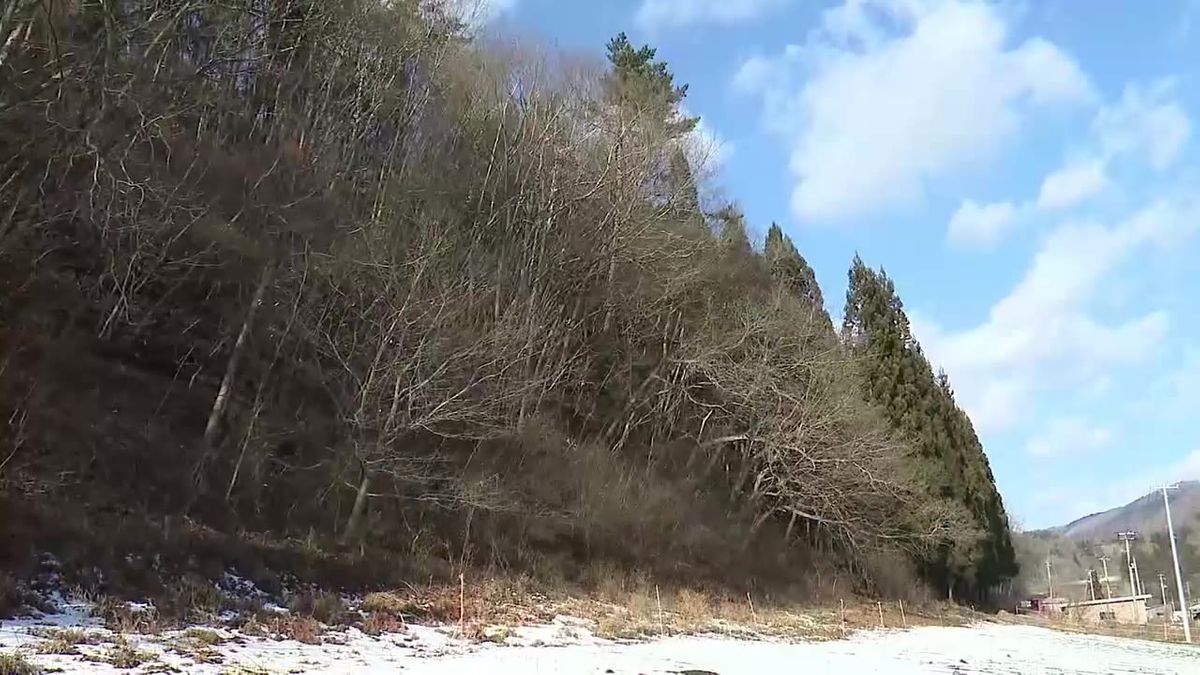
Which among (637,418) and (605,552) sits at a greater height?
(637,418)

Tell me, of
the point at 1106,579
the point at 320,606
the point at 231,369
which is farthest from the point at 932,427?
the point at 1106,579

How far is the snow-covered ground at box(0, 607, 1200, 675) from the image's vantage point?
31.5ft

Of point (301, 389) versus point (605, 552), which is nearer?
point (301, 389)

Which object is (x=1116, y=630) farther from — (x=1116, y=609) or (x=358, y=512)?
(x=1116, y=609)

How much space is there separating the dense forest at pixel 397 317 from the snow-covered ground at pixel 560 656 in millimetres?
3469

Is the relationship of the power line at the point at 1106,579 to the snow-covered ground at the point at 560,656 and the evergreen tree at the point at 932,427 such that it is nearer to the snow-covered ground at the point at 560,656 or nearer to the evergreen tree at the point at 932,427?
the evergreen tree at the point at 932,427

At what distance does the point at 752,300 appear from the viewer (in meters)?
32.8

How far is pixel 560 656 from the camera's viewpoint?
12.6m

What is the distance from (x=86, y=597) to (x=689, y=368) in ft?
65.6

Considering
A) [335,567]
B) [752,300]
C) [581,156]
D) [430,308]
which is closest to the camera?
[335,567]

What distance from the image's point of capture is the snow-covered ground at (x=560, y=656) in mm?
9609

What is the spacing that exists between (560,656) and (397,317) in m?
8.11

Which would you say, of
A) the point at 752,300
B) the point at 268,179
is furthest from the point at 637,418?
the point at 268,179

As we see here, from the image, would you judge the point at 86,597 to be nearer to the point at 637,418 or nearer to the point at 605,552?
the point at 605,552
